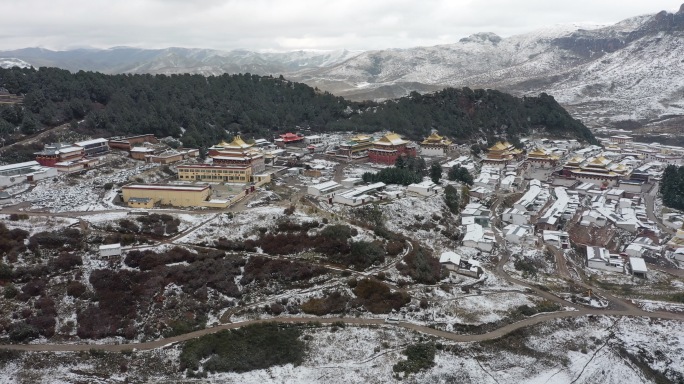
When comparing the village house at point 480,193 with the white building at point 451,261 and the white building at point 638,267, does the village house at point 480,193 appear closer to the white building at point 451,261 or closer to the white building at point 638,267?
the white building at point 638,267

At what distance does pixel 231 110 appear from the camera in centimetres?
8194

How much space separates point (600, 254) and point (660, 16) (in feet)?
632

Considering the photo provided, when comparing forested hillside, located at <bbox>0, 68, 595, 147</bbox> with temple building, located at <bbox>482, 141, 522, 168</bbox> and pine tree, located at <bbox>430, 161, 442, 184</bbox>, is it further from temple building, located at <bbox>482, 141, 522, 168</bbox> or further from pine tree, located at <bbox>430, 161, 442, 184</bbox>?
pine tree, located at <bbox>430, 161, 442, 184</bbox>

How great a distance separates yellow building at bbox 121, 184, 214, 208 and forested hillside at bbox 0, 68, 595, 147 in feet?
70.3

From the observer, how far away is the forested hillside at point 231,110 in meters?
66.3

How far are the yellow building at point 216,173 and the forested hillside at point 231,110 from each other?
13.7 m

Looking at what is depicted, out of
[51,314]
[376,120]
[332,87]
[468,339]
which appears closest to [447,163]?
[376,120]

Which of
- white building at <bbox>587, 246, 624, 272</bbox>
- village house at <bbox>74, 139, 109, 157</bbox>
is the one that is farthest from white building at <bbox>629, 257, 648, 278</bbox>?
village house at <bbox>74, 139, 109, 157</bbox>

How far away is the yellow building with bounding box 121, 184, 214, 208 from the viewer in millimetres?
45381

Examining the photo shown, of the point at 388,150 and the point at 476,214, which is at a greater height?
the point at 388,150

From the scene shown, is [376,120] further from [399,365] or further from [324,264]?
[399,365]

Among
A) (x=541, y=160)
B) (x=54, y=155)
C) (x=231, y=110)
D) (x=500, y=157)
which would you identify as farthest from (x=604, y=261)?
(x=231, y=110)

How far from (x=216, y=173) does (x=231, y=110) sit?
31490 millimetres

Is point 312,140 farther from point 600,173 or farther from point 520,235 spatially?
point 600,173
